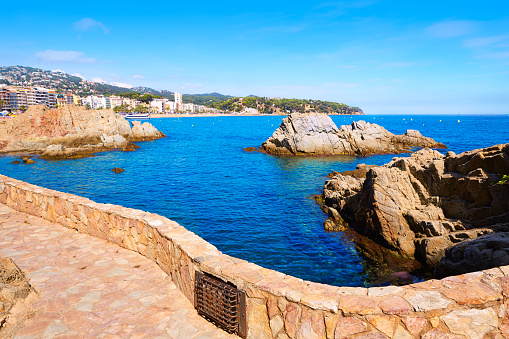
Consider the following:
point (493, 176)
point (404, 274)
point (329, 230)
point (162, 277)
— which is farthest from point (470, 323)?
point (329, 230)

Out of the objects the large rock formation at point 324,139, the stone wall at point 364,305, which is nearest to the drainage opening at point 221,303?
the stone wall at point 364,305

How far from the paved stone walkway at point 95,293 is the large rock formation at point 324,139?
47.5 m

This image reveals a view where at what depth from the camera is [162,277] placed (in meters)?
7.67

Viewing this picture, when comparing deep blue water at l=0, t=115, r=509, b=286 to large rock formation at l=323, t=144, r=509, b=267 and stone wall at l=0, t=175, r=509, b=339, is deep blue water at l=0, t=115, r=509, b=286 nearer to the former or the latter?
large rock formation at l=323, t=144, r=509, b=267

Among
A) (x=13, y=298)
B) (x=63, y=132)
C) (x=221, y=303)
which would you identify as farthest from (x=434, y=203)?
(x=63, y=132)

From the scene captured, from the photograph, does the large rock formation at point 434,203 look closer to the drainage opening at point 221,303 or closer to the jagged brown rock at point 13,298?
the drainage opening at point 221,303

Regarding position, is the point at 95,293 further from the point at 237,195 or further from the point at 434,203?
the point at 237,195

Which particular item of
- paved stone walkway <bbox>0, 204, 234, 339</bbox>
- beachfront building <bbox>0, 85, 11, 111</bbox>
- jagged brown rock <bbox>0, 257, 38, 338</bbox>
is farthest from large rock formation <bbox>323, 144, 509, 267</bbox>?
beachfront building <bbox>0, 85, 11, 111</bbox>

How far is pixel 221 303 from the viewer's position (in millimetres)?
5680

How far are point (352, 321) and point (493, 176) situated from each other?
15.6 meters

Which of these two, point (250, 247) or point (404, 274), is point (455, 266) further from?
point (250, 247)

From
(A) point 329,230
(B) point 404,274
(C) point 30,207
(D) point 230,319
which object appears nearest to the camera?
(D) point 230,319

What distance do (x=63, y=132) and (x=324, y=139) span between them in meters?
51.1

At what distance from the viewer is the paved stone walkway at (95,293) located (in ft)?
18.9
